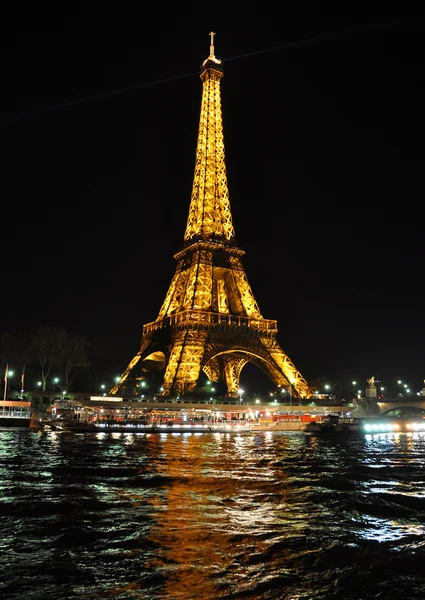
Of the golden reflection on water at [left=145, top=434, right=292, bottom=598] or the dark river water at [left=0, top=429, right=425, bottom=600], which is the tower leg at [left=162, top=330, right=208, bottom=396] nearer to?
the dark river water at [left=0, top=429, right=425, bottom=600]

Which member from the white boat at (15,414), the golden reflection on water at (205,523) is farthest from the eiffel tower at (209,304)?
the golden reflection on water at (205,523)

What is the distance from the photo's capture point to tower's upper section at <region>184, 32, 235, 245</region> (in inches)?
2847

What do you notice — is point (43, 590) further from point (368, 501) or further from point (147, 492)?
point (368, 501)

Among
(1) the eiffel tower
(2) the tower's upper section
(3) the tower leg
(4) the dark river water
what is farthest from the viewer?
(2) the tower's upper section

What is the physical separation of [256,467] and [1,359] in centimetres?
6442

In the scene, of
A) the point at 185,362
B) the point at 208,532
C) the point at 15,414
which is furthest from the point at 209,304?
the point at 208,532

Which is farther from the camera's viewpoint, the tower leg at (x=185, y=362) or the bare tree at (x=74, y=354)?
the bare tree at (x=74, y=354)

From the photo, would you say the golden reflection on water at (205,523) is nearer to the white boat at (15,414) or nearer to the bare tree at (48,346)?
the white boat at (15,414)

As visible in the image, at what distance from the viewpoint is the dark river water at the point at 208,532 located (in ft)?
27.7

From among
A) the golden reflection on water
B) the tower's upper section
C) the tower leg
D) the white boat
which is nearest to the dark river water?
the golden reflection on water

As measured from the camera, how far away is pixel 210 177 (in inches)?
2913

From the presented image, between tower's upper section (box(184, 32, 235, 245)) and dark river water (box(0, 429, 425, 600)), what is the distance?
5173 centimetres

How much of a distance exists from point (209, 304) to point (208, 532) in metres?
54.6

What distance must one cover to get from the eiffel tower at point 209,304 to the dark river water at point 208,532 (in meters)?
38.8
